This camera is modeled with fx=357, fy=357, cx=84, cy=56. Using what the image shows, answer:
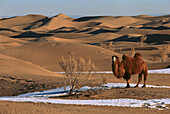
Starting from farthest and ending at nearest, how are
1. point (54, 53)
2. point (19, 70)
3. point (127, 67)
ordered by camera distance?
point (54, 53), point (19, 70), point (127, 67)

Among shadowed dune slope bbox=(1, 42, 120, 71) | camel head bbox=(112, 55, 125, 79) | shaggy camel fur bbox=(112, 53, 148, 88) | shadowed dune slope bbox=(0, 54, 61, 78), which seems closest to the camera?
camel head bbox=(112, 55, 125, 79)

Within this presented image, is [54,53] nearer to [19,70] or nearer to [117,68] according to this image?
[19,70]

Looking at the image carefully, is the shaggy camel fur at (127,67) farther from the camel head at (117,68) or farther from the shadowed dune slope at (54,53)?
the shadowed dune slope at (54,53)

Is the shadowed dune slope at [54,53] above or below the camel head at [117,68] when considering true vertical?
above

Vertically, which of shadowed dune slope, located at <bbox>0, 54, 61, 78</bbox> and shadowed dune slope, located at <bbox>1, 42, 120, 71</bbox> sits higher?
shadowed dune slope, located at <bbox>1, 42, 120, 71</bbox>

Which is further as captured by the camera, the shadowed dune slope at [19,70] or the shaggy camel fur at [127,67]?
the shadowed dune slope at [19,70]

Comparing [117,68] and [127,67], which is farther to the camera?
[127,67]

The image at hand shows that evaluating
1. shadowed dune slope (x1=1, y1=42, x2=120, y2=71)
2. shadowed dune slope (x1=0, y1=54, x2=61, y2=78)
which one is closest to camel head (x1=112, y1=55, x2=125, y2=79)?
shadowed dune slope (x1=0, y1=54, x2=61, y2=78)

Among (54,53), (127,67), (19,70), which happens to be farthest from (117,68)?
(54,53)

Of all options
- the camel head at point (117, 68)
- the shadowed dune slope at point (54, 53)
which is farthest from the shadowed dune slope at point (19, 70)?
the camel head at point (117, 68)

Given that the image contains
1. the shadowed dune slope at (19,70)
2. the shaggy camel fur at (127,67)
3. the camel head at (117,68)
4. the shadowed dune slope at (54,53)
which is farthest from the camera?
the shadowed dune slope at (54,53)

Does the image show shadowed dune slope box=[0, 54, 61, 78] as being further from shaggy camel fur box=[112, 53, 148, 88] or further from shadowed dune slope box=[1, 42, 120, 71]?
shaggy camel fur box=[112, 53, 148, 88]

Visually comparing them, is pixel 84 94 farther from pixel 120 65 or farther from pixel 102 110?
pixel 102 110

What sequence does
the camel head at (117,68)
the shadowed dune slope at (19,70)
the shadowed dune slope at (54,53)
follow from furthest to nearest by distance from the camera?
the shadowed dune slope at (54,53) < the shadowed dune slope at (19,70) < the camel head at (117,68)
